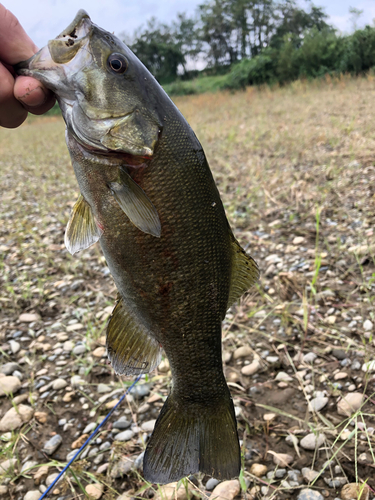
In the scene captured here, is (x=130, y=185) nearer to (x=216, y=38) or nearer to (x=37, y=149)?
(x=37, y=149)

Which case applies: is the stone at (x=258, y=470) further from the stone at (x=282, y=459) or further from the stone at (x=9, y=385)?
the stone at (x=9, y=385)

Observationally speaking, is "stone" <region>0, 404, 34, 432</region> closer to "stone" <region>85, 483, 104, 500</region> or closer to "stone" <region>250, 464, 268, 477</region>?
"stone" <region>85, 483, 104, 500</region>

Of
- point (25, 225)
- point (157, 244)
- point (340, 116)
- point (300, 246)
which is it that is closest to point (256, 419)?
point (157, 244)

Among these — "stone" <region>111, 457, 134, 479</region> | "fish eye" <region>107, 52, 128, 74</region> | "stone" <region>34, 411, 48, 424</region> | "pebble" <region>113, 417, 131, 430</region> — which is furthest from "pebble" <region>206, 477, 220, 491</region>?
"fish eye" <region>107, 52, 128, 74</region>

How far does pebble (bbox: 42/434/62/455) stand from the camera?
237 cm

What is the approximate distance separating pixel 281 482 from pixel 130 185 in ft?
5.76

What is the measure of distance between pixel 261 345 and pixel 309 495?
1223 millimetres

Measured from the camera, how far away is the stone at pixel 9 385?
9.46ft

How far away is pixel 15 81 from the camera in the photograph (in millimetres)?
1648

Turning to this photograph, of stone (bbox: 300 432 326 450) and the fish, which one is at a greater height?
the fish

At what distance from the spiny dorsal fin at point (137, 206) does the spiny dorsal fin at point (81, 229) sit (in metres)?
0.23

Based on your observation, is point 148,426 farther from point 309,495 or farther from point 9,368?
point 9,368

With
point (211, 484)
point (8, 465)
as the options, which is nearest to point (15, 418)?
point (8, 465)

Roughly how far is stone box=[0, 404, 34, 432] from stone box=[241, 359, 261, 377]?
159 cm
